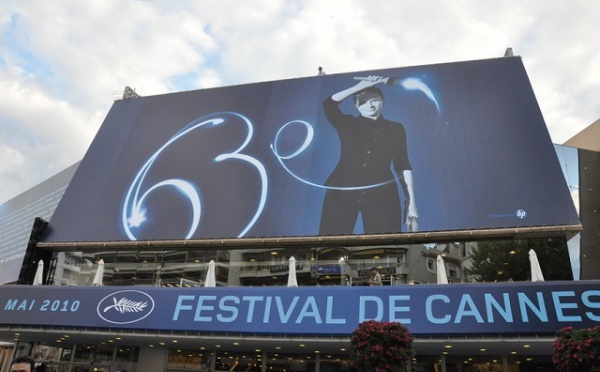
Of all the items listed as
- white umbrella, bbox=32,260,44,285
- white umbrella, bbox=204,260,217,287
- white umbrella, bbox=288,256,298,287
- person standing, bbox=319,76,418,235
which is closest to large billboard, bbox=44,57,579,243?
person standing, bbox=319,76,418,235

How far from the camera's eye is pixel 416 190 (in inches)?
683

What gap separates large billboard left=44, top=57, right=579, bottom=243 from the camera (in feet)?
54.7

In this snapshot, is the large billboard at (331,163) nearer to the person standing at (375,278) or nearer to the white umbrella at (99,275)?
the person standing at (375,278)

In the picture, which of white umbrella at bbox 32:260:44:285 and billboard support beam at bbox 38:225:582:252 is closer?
billboard support beam at bbox 38:225:582:252

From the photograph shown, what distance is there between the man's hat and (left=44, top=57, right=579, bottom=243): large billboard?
0.06m

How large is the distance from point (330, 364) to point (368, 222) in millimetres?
4740

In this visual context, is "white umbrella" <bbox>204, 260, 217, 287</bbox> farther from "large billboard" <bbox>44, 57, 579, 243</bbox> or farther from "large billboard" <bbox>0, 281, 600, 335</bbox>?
"large billboard" <bbox>44, 57, 579, 243</bbox>

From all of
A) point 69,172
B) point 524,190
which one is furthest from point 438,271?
point 69,172

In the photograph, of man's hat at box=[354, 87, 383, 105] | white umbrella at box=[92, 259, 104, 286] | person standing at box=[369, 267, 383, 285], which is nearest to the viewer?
person standing at box=[369, 267, 383, 285]

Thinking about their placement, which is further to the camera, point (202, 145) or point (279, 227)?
point (202, 145)

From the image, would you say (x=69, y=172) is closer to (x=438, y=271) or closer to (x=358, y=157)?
(x=358, y=157)

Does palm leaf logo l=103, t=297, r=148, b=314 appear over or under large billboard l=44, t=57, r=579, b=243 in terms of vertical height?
under

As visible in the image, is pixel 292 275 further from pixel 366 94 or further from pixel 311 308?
pixel 366 94

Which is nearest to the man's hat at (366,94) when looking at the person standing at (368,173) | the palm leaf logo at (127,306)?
the person standing at (368,173)
